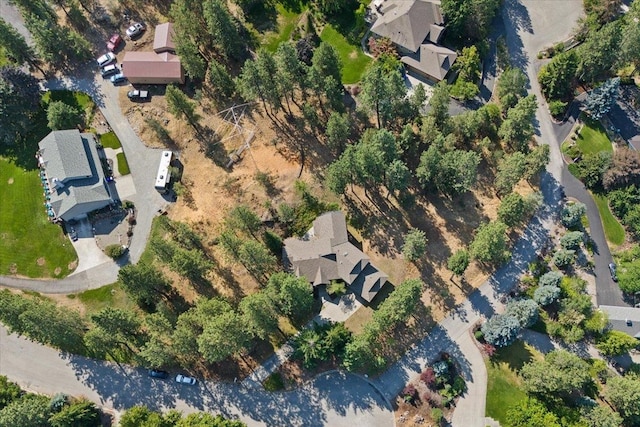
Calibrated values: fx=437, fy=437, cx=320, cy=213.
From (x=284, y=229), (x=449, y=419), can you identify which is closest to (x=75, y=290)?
(x=284, y=229)

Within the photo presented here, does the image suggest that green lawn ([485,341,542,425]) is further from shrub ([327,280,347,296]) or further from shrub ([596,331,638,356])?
shrub ([327,280,347,296])

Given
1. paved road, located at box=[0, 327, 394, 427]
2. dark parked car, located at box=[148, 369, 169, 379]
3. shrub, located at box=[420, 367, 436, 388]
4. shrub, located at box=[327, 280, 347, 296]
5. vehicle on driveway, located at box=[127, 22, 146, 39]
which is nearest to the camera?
shrub, located at box=[420, 367, 436, 388]

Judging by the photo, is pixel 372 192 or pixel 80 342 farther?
pixel 372 192

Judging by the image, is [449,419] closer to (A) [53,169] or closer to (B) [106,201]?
(B) [106,201]

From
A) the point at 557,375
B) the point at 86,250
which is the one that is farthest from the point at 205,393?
the point at 557,375

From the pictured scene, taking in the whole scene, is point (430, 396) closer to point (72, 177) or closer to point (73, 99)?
point (72, 177)

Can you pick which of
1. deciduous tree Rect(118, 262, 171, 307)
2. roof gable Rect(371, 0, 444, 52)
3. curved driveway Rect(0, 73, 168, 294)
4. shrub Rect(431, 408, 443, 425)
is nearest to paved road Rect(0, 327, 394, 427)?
shrub Rect(431, 408, 443, 425)
